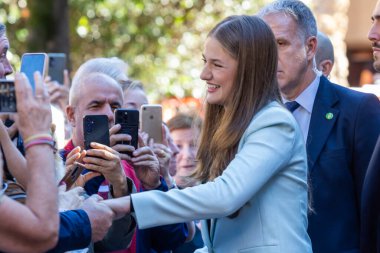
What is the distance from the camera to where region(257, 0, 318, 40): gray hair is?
17.5 feet

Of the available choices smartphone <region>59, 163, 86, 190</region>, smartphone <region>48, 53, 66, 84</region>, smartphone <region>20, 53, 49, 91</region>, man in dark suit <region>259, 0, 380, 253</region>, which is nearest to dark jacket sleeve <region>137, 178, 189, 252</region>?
smartphone <region>59, 163, 86, 190</region>

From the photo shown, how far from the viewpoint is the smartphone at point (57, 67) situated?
7.89m

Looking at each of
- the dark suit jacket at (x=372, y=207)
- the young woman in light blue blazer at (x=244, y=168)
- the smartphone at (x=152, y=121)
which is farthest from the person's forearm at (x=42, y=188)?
the smartphone at (x=152, y=121)

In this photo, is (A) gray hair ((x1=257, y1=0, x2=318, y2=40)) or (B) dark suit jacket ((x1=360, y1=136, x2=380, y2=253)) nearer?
(B) dark suit jacket ((x1=360, y1=136, x2=380, y2=253))

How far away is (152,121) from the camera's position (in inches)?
225

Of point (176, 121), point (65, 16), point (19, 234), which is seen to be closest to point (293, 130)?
point (19, 234)

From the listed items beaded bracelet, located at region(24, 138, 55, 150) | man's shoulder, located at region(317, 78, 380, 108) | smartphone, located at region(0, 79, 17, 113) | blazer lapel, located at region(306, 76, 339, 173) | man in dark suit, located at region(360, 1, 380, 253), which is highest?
smartphone, located at region(0, 79, 17, 113)

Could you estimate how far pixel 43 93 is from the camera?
138 inches

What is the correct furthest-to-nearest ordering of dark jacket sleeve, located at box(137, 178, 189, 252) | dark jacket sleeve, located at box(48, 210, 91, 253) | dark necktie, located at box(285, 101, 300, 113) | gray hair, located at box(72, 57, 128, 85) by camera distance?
gray hair, located at box(72, 57, 128, 85) < dark necktie, located at box(285, 101, 300, 113) < dark jacket sleeve, located at box(137, 178, 189, 252) < dark jacket sleeve, located at box(48, 210, 91, 253)

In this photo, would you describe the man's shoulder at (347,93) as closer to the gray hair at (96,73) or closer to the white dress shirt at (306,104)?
the white dress shirt at (306,104)

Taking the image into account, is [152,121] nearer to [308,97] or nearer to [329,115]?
[308,97]

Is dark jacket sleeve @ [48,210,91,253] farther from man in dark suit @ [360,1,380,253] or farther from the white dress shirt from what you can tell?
the white dress shirt

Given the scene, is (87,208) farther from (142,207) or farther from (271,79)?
(271,79)

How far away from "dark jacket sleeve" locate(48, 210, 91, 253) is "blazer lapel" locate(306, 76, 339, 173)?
155cm
